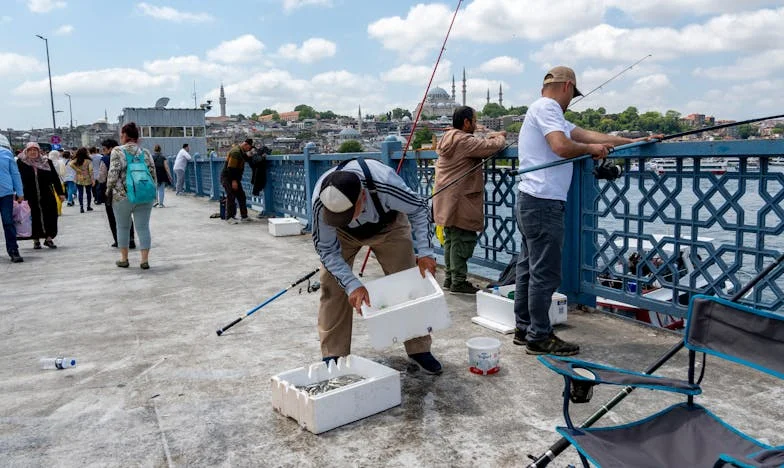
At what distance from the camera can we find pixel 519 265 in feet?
14.9

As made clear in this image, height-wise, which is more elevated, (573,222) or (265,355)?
(573,222)

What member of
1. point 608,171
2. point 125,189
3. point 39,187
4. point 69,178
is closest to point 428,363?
point 608,171

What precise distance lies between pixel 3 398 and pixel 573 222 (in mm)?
4399

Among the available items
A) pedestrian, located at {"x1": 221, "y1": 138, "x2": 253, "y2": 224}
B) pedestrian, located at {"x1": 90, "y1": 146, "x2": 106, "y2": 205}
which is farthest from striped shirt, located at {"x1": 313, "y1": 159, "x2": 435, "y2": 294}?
pedestrian, located at {"x1": 90, "y1": 146, "x2": 106, "y2": 205}

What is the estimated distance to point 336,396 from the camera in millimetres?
3287

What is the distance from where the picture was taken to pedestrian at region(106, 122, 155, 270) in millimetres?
7648

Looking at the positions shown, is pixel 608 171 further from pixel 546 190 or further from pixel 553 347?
pixel 553 347

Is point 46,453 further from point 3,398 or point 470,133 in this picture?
point 470,133

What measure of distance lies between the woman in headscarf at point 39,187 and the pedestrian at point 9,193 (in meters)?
0.72

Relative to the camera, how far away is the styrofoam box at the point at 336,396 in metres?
3.26

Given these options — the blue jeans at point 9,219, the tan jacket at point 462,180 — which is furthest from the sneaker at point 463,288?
the blue jeans at point 9,219

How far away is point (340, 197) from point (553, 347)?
2.02 m

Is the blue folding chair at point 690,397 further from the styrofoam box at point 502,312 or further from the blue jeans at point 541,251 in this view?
the styrofoam box at point 502,312

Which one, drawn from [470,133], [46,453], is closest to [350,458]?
[46,453]
